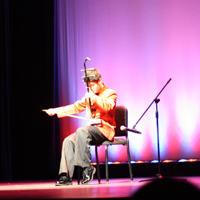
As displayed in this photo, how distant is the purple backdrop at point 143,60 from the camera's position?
460 centimetres

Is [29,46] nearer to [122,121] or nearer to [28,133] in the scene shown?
[28,133]

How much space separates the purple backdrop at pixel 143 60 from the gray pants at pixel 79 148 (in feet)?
4.49

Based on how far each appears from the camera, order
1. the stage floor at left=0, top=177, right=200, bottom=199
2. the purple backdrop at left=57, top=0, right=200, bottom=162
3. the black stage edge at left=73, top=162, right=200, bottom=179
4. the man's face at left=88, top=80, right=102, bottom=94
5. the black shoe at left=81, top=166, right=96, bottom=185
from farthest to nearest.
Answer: the purple backdrop at left=57, top=0, right=200, bottom=162
the black stage edge at left=73, top=162, right=200, bottom=179
the man's face at left=88, top=80, right=102, bottom=94
the black shoe at left=81, top=166, right=96, bottom=185
the stage floor at left=0, top=177, right=200, bottom=199

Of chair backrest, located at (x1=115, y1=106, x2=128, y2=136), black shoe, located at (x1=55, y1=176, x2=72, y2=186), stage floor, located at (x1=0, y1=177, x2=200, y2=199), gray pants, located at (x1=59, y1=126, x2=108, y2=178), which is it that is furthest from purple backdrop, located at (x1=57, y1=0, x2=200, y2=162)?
stage floor, located at (x1=0, y1=177, x2=200, y2=199)

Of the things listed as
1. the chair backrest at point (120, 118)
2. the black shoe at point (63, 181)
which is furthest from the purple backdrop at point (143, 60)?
the black shoe at point (63, 181)

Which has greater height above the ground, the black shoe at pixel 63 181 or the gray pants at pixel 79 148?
the gray pants at pixel 79 148

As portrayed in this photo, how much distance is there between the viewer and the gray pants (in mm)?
3227

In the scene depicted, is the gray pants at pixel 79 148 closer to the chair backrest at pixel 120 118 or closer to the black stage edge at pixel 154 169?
the chair backrest at pixel 120 118

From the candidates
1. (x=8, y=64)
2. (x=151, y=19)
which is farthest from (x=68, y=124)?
(x=151, y=19)

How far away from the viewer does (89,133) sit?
132 inches

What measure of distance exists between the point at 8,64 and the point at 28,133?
97 centimetres

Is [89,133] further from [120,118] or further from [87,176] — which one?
[120,118]

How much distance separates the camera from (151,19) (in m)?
4.79

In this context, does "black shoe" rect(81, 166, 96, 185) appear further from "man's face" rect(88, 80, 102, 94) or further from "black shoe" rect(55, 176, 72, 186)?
"man's face" rect(88, 80, 102, 94)
